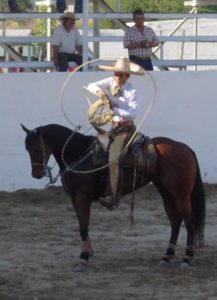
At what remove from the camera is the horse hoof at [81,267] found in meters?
9.07

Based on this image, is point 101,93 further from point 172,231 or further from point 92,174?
point 172,231

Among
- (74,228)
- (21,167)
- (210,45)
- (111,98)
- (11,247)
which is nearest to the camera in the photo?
(111,98)

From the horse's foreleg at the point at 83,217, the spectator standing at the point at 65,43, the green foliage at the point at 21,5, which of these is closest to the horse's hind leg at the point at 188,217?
the horse's foreleg at the point at 83,217

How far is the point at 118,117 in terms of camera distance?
9203 millimetres

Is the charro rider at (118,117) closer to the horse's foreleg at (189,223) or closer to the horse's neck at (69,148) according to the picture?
the horse's neck at (69,148)

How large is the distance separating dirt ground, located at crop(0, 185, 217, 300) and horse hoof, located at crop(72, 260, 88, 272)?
42 millimetres

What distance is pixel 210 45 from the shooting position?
1076 inches

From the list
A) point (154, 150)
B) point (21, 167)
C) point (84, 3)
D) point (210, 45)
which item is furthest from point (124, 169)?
point (210, 45)

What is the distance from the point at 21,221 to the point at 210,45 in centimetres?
1654

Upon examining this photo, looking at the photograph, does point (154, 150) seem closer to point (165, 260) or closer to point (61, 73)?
point (165, 260)

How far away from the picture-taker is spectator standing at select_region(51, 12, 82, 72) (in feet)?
46.5

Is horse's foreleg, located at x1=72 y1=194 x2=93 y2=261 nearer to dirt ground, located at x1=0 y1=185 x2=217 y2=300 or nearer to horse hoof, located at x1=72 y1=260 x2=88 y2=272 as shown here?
horse hoof, located at x1=72 y1=260 x2=88 y2=272

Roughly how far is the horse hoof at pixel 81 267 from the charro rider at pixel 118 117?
23.7 inches

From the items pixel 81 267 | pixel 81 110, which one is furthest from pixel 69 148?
pixel 81 110
